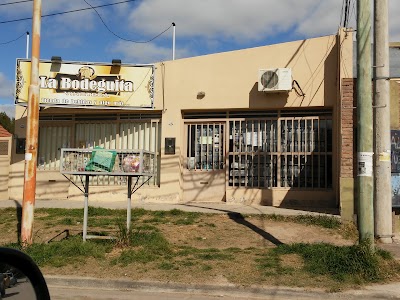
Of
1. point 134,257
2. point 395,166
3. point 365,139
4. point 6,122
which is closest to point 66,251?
point 134,257

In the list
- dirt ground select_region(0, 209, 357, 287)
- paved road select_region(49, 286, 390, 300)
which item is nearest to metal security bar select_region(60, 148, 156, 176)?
dirt ground select_region(0, 209, 357, 287)

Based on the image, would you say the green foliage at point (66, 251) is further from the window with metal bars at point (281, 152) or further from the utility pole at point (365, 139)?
the window with metal bars at point (281, 152)

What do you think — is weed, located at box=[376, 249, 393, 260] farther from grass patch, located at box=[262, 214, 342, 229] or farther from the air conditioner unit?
the air conditioner unit

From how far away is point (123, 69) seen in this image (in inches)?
548

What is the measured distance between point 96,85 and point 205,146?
3.78m

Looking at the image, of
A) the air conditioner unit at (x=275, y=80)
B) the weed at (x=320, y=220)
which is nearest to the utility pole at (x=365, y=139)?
the weed at (x=320, y=220)

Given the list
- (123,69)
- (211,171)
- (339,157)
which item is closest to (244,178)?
(211,171)

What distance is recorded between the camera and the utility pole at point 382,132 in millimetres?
9617

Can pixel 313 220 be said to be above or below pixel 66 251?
above

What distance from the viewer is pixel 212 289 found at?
6754 mm

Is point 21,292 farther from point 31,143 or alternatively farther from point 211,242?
point 211,242

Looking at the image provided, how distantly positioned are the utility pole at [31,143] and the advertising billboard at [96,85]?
488 cm

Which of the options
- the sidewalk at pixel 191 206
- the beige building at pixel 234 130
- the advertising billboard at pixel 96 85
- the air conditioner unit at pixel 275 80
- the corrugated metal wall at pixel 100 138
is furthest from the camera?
the corrugated metal wall at pixel 100 138

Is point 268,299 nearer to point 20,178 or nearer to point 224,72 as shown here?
point 224,72
